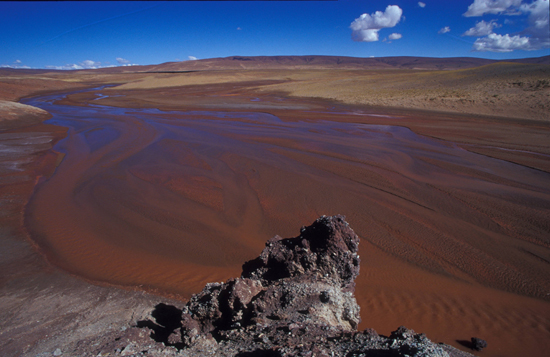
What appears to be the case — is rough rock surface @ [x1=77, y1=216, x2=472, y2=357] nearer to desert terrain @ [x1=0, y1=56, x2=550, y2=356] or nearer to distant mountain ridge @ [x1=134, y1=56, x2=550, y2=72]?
desert terrain @ [x1=0, y1=56, x2=550, y2=356]

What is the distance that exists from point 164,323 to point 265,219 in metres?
4.16

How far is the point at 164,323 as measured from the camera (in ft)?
14.5

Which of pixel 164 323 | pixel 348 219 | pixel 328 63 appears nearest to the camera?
pixel 164 323

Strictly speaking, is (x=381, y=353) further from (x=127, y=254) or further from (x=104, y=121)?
(x=104, y=121)

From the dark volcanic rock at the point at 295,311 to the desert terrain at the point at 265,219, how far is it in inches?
57.5

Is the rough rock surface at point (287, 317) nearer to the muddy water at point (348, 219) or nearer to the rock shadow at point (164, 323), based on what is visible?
the rock shadow at point (164, 323)

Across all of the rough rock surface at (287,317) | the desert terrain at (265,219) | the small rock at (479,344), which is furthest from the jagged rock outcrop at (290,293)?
the small rock at (479,344)

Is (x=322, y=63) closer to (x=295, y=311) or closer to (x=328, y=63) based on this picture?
(x=328, y=63)

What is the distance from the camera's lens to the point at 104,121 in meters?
23.6

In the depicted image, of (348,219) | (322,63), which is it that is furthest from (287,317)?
(322,63)

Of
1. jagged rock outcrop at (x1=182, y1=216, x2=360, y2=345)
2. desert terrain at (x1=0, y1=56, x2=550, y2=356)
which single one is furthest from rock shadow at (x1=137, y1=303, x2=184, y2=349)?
jagged rock outcrop at (x1=182, y1=216, x2=360, y2=345)

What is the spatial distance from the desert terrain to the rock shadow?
191 millimetres

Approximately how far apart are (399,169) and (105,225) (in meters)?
10.5

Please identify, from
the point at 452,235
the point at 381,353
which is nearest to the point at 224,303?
the point at 381,353
